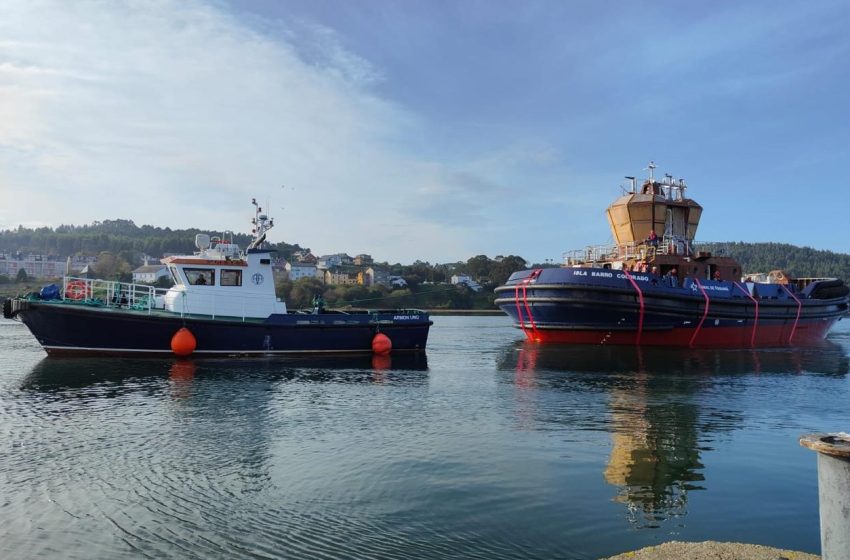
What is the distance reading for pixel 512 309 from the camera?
32.3m

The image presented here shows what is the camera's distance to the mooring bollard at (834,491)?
3.94 metres

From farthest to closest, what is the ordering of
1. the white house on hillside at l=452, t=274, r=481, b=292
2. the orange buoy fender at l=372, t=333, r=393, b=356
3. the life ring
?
the white house on hillside at l=452, t=274, r=481, b=292
the orange buoy fender at l=372, t=333, r=393, b=356
the life ring

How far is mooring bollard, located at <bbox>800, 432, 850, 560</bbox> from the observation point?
12.9ft

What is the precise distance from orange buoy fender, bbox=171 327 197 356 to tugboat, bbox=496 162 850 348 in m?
15.9

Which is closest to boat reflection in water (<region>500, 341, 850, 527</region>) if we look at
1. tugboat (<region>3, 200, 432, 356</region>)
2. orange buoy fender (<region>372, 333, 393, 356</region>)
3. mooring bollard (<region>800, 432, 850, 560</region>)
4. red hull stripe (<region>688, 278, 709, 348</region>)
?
red hull stripe (<region>688, 278, 709, 348</region>)

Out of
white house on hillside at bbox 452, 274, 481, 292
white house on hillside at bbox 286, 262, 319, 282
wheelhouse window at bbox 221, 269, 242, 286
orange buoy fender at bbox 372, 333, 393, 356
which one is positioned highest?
white house on hillside at bbox 286, 262, 319, 282

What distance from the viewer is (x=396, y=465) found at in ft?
31.2

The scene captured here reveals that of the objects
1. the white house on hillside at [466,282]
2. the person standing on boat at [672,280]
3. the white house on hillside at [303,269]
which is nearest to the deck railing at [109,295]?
the person standing on boat at [672,280]

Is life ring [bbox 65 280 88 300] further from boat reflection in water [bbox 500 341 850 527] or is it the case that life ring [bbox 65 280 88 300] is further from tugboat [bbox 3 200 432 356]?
boat reflection in water [bbox 500 341 850 527]

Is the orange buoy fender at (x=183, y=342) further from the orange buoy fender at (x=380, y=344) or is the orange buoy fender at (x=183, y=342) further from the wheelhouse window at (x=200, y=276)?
the orange buoy fender at (x=380, y=344)

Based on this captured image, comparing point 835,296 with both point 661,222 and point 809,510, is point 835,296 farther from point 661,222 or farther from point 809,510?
point 809,510

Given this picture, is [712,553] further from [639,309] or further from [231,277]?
[639,309]

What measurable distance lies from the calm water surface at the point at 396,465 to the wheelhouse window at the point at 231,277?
5.04 meters

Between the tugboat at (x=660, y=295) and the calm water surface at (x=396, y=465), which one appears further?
the tugboat at (x=660, y=295)
